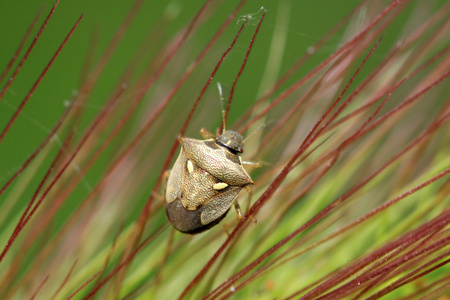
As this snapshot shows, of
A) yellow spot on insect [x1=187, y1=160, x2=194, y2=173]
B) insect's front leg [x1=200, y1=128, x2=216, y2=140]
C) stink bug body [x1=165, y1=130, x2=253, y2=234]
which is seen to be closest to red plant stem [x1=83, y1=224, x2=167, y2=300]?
stink bug body [x1=165, y1=130, x2=253, y2=234]

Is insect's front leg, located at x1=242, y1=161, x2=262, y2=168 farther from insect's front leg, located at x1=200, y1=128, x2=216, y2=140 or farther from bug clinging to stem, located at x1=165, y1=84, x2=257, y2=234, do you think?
insect's front leg, located at x1=200, y1=128, x2=216, y2=140

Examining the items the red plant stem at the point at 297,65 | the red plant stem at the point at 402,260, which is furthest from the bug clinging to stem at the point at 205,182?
the red plant stem at the point at 402,260

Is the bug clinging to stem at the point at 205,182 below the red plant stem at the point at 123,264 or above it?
above

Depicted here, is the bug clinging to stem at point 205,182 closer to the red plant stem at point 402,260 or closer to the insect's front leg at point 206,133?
the insect's front leg at point 206,133

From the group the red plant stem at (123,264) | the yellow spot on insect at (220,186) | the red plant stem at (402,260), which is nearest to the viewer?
the red plant stem at (402,260)

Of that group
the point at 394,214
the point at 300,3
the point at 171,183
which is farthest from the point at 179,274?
the point at 300,3

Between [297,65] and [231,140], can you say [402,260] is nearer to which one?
[297,65]

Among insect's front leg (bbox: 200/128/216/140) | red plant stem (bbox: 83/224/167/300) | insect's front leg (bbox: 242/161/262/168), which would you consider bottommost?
red plant stem (bbox: 83/224/167/300)

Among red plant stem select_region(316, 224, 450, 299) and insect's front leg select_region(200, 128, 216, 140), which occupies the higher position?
insect's front leg select_region(200, 128, 216, 140)
